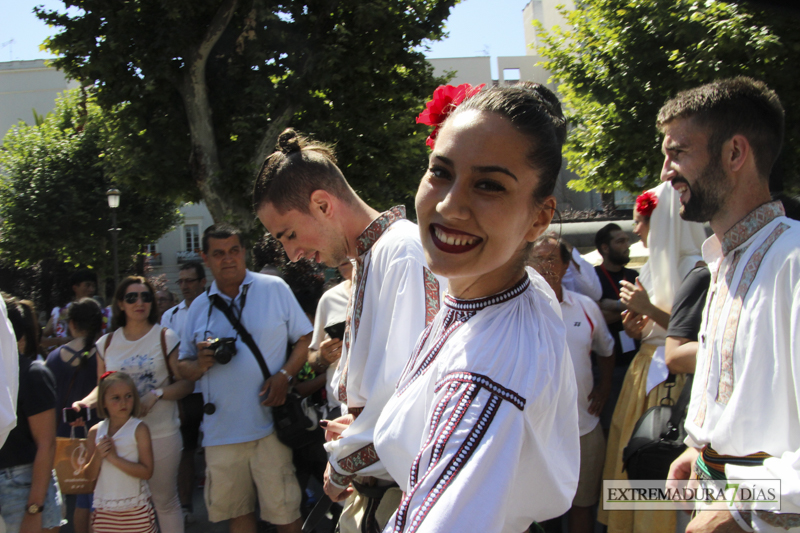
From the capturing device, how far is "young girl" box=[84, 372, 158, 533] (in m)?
4.00

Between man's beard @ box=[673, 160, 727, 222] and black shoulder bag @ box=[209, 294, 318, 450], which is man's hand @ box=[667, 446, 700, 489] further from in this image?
black shoulder bag @ box=[209, 294, 318, 450]

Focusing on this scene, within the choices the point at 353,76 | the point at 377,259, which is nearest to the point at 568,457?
the point at 377,259

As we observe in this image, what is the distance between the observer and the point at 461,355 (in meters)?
1.18

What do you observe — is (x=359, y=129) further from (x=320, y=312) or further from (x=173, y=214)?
(x=173, y=214)

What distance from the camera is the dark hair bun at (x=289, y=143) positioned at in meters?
2.52

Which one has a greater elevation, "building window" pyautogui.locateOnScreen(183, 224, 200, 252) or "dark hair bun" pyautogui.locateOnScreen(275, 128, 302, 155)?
"dark hair bun" pyautogui.locateOnScreen(275, 128, 302, 155)

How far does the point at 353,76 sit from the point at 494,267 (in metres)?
11.3

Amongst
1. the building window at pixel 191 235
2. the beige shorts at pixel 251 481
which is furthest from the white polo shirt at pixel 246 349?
the building window at pixel 191 235

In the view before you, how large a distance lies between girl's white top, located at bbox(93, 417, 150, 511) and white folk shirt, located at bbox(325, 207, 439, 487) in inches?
101

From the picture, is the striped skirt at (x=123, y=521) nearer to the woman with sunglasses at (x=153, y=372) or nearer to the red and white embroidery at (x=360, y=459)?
the woman with sunglasses at (x=153, y=372)

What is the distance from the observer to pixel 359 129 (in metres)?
12.8

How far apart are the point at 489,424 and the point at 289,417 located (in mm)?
3295

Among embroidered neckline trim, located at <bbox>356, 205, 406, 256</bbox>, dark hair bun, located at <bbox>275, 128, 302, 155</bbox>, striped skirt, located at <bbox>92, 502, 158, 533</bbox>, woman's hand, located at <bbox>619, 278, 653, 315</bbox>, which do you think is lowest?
striped skirt, located at <bbox>92, 502, 158, 533</bbox>

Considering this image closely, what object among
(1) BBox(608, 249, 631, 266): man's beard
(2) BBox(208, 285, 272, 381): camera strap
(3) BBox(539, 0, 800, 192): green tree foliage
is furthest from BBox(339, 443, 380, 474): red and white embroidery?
(3) BBox(539, 0, 800, 192): green tree foliage
